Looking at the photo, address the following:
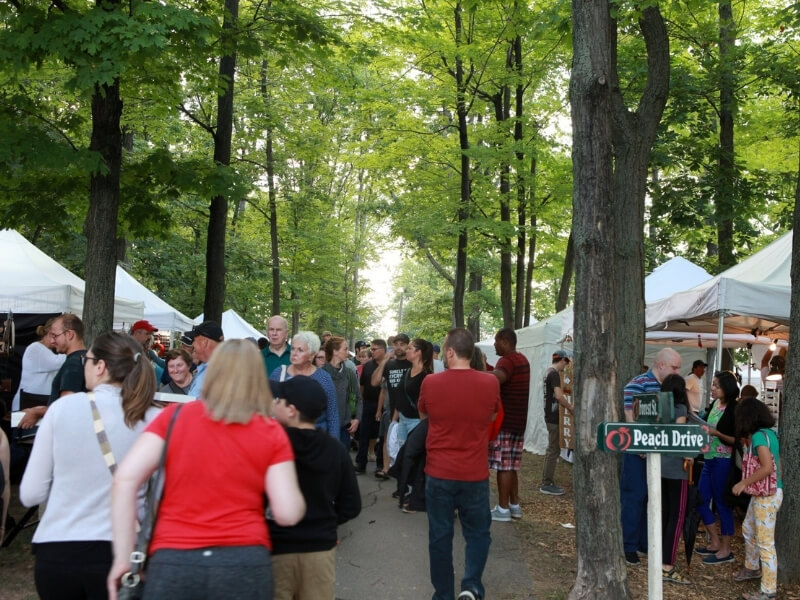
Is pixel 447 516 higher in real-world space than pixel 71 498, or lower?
lower

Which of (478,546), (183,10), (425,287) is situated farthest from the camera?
(425,287)

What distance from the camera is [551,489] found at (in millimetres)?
11531

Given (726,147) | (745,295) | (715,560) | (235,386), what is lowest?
(715,560)

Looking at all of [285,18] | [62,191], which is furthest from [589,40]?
[62,191]

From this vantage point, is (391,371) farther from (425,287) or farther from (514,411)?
(425,287)

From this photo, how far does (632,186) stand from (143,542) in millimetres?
6790

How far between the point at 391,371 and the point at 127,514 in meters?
8.10

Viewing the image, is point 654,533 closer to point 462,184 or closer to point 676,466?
point 676,466

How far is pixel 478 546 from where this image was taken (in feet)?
19.2

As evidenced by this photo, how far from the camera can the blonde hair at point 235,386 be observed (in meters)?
2.98

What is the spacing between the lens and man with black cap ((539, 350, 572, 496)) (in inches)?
451

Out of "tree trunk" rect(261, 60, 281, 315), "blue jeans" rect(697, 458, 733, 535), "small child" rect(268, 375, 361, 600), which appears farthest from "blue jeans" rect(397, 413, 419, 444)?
"tree trunk" rect(261, 60, 281, 315)

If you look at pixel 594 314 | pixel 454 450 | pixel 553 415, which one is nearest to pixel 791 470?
pixel 594 314

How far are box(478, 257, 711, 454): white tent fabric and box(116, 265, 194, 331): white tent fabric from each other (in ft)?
25.7
